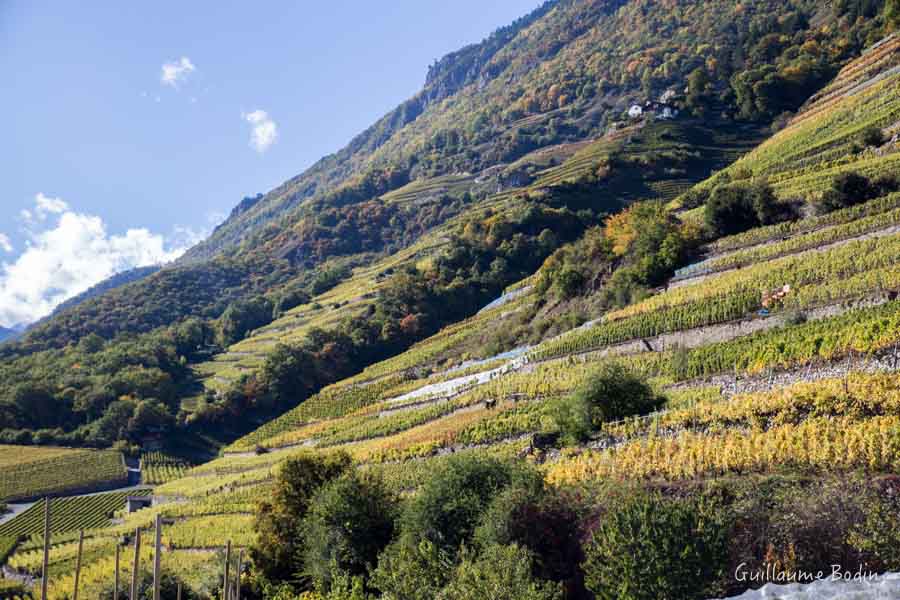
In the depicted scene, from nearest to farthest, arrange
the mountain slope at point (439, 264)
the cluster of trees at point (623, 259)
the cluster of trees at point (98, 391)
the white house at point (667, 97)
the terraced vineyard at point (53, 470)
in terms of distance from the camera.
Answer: the cluster of trees at point (623, 259)
the terraced vineyard at point (53, 470)
the cluster of trees at point (98, 391)
the mountain slope at point (439, 264)
the white house at point (667, 97)

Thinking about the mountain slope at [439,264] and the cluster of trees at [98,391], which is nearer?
the cluster of trees at [98,391]

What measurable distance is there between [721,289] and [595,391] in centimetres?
1852

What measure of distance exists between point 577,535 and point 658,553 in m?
4.59

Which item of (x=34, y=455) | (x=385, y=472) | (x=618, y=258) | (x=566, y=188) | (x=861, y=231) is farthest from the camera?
(x=566, y=188)

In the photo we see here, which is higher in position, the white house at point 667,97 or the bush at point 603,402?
the white house at point 667,97

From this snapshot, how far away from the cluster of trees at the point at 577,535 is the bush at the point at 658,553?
30 millimetres

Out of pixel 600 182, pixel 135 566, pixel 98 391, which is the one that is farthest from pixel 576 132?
pixel 135 566

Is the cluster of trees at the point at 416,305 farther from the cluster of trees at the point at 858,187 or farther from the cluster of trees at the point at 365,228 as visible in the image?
the cluster of trees at the point at 858,187

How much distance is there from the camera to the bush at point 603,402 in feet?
100

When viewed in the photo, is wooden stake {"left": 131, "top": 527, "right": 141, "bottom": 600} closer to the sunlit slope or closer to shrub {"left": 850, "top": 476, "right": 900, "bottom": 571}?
shrub {"left": 850, "top": 476, "right": 900, "bottom": 571}

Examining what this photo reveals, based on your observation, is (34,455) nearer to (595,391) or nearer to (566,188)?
Result: (595,391)

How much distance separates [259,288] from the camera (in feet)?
577

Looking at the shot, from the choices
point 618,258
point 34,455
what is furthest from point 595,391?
point 34,455

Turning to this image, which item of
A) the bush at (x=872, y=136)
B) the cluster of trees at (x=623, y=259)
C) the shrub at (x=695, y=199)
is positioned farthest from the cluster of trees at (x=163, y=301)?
the bush at (x=872, y=136)
